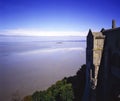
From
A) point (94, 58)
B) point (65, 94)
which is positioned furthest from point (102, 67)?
point (65, 94)

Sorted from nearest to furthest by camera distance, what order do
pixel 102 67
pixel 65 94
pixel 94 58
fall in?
pixel 94 58 < pixel 102 67 < pixel 65 94

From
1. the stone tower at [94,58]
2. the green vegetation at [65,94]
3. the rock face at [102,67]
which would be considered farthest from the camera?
the green vegetation at [65,94]

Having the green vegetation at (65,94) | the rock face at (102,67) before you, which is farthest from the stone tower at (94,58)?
the green vegetation at (65,94)

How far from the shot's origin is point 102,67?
62.1ft

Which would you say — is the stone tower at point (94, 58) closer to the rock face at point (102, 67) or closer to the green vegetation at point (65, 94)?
the rock face at point (102, 67)

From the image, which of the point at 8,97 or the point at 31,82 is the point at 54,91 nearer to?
the point at 8,97

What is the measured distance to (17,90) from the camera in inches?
1432

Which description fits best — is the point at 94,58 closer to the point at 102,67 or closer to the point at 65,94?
the point at 102,67

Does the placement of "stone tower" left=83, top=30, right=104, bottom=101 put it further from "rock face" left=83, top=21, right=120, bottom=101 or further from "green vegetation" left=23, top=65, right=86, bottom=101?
"green vegetation" left=23, top=65, right=86, bottom=101

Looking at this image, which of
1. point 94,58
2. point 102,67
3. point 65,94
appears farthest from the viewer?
point 65,94

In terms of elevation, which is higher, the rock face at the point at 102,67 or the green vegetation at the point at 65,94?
the rock face at the point at 102,67

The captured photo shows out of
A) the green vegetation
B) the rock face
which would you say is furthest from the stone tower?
the green vegetation

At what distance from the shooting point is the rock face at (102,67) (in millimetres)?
17688

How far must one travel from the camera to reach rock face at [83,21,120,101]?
17688 mm
